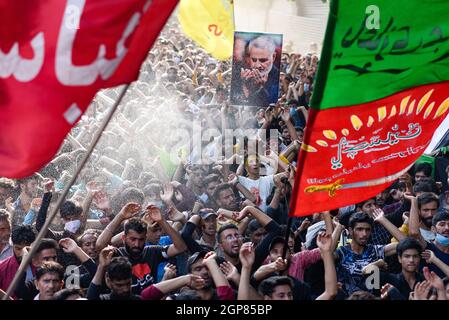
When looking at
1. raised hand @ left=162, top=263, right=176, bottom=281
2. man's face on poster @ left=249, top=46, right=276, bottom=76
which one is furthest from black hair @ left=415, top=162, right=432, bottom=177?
raised hand @ left=162, top=263, right=176, bottom=281

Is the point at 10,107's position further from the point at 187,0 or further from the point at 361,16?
the point at 187,0

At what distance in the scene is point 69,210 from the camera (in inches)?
365

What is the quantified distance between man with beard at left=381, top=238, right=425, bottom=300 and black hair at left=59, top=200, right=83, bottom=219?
2.66m

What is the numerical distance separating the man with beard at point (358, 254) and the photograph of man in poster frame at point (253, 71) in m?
4.92

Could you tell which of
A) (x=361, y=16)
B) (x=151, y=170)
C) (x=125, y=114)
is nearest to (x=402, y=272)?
(x=361, y=16)

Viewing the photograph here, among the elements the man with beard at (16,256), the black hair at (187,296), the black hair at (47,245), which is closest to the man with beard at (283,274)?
the black hair at (187,296)

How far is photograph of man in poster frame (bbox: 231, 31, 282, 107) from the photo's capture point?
13.5 m

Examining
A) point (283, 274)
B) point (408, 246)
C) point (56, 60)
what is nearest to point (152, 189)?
point (408, 246)

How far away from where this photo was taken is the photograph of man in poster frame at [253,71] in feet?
44.1

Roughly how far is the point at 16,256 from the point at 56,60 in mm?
2943

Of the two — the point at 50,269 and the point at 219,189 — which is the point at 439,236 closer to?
the point at 219,189

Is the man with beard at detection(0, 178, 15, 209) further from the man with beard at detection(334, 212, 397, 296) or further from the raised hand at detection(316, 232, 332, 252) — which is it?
the raised hand at detection(316, 232, 332, 252)

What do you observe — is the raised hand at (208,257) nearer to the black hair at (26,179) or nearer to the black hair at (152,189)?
the black hair at (152,189)

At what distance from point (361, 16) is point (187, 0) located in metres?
9.46
